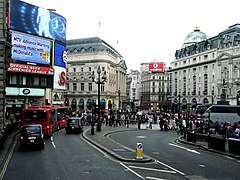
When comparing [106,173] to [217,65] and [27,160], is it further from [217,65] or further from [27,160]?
[217,65]

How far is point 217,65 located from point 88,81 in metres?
38.8

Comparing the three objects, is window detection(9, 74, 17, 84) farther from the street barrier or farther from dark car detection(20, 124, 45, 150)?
the street barrier

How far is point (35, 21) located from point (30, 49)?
5355 millimetres

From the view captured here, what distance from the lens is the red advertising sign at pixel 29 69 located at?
5388cm

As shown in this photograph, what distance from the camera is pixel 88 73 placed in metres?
105

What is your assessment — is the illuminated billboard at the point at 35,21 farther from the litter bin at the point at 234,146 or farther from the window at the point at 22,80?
the litter bin at the point at 234,146

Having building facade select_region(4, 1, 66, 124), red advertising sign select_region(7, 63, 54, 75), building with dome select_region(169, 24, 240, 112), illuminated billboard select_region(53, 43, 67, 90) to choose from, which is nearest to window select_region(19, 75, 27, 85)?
building facade select_region(4, 1, 66, 124)

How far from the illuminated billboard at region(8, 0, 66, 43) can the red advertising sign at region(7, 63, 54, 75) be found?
5802 millimetres

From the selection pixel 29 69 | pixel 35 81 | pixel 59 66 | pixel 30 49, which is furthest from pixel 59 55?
pixel 29 69

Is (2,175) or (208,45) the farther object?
(208,45)

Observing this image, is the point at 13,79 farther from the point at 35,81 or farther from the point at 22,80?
the point at 35,81

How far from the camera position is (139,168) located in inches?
641

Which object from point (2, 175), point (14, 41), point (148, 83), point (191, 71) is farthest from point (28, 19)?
point (148, 83)

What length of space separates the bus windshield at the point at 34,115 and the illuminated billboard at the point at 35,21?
2755cm
